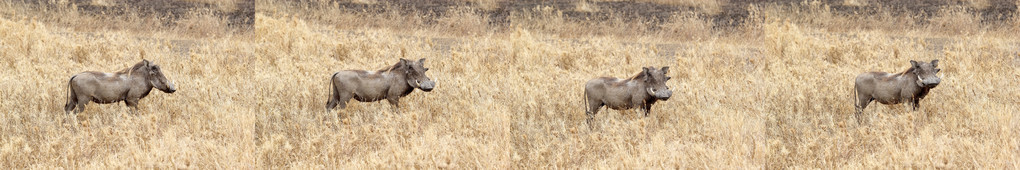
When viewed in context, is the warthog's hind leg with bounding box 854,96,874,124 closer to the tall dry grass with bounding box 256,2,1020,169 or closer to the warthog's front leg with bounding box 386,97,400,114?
the tall dry grass with bounding box 256,2,1020,169

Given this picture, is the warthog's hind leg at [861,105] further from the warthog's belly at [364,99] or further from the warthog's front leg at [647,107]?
Result: the warthog's belly at [364,99]

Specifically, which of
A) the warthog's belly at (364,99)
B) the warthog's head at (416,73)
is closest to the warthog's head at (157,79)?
the warthog's belly at (364,99)

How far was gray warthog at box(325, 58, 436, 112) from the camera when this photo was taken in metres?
6.46

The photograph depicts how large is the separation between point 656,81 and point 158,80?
13.3 ft

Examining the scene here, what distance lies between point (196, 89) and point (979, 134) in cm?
694

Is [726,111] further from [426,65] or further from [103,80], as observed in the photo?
[103,80]

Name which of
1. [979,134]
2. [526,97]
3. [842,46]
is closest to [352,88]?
[526,97]

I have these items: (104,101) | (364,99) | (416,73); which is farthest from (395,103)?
(104,101)

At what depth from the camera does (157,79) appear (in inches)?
283

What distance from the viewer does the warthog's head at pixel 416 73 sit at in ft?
20.9

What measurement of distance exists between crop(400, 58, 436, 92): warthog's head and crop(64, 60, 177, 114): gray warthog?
2173 millimetres

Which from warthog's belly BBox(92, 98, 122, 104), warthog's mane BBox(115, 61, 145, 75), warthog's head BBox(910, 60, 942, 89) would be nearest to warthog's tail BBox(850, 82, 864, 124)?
warthog's head BBox(910, 60, 942, 89)

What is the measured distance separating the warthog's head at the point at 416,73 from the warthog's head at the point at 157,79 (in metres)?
2.11

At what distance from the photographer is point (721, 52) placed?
25.1ft
